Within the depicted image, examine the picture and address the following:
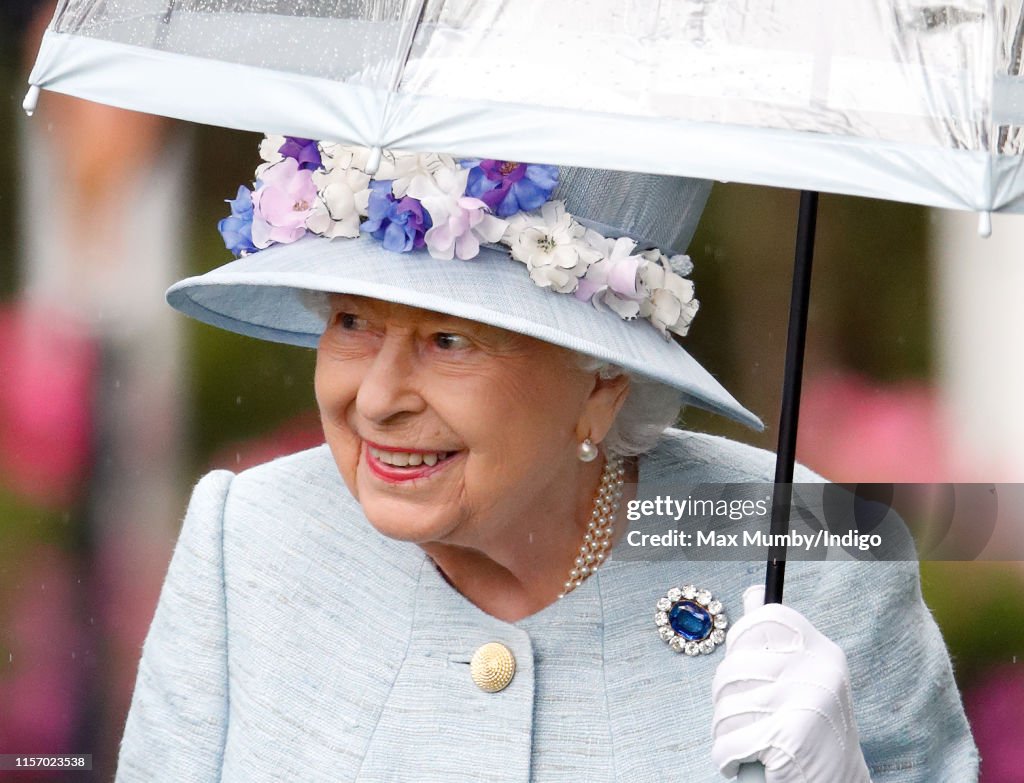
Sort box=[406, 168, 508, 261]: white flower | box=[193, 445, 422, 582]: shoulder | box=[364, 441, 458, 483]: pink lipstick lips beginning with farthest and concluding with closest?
box=[193, 445, 422, 582]: shoulder → box=[364, 441, 458, 483]: pink lipstick lips → box=[406, 168, 508, 261]: white flower

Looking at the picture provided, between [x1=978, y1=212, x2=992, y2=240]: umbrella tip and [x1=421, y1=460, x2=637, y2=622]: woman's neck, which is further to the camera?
[x1=421, y1=460, x2=637, y2=622]: woman's neck

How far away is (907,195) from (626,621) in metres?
1.12

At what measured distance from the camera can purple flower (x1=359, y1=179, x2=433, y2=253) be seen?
2266 millimetres

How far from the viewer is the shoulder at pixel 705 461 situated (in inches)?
107

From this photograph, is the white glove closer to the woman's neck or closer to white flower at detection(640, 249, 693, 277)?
the woman's neck

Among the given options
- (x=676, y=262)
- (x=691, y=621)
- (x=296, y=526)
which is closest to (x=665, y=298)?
(x=676, y=262)

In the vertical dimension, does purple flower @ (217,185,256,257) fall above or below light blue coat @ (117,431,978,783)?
above

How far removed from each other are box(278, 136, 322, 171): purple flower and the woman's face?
212 millimetres

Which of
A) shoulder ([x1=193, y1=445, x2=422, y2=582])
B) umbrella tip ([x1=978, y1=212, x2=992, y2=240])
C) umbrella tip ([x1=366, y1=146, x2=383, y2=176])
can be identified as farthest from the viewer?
shoulder ([x1=193, y1=445, x2=422, y2=582])

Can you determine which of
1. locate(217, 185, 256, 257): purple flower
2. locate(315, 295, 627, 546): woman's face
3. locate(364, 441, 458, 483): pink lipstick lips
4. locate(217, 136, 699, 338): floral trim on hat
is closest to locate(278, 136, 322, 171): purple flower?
locate(217, 136, 699, 338): floral trim on hat

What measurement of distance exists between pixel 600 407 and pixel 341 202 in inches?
20.3

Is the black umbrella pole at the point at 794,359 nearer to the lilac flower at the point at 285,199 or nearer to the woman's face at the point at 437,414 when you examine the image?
the woman's face at the point at 437,414

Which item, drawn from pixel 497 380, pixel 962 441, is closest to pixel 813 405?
pixel 962 441

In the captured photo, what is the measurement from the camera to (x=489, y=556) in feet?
8.48
